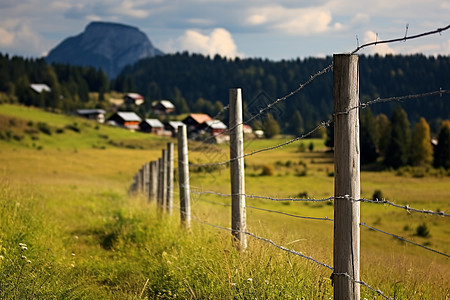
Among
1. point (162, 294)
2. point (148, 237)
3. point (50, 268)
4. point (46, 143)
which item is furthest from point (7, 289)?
point (46, 143)

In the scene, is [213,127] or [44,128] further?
[44,128]

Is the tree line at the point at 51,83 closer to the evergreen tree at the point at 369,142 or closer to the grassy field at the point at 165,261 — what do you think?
the evergreen tree at the point at 369,142

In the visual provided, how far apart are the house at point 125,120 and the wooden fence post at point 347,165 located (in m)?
105

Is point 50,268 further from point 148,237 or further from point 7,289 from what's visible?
point 148,237

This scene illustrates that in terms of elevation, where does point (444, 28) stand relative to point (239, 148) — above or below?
above

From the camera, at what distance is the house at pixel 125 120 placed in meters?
108

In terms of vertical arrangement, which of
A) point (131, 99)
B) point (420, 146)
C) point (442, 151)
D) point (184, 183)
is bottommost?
point (442, 151)

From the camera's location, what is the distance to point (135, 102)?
144250mm

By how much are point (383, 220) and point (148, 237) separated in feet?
65.9

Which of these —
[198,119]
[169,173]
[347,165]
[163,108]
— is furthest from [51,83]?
[347,165]

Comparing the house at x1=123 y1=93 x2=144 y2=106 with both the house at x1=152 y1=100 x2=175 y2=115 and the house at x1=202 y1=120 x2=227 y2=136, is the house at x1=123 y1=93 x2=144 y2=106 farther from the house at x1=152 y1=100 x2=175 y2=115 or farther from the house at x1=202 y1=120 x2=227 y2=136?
the house at x1=202 y1=120 x2=227 y2=136

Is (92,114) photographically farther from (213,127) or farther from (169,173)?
(213,127)

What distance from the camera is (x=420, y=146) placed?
59938 mm

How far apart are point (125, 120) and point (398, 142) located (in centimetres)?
6423
